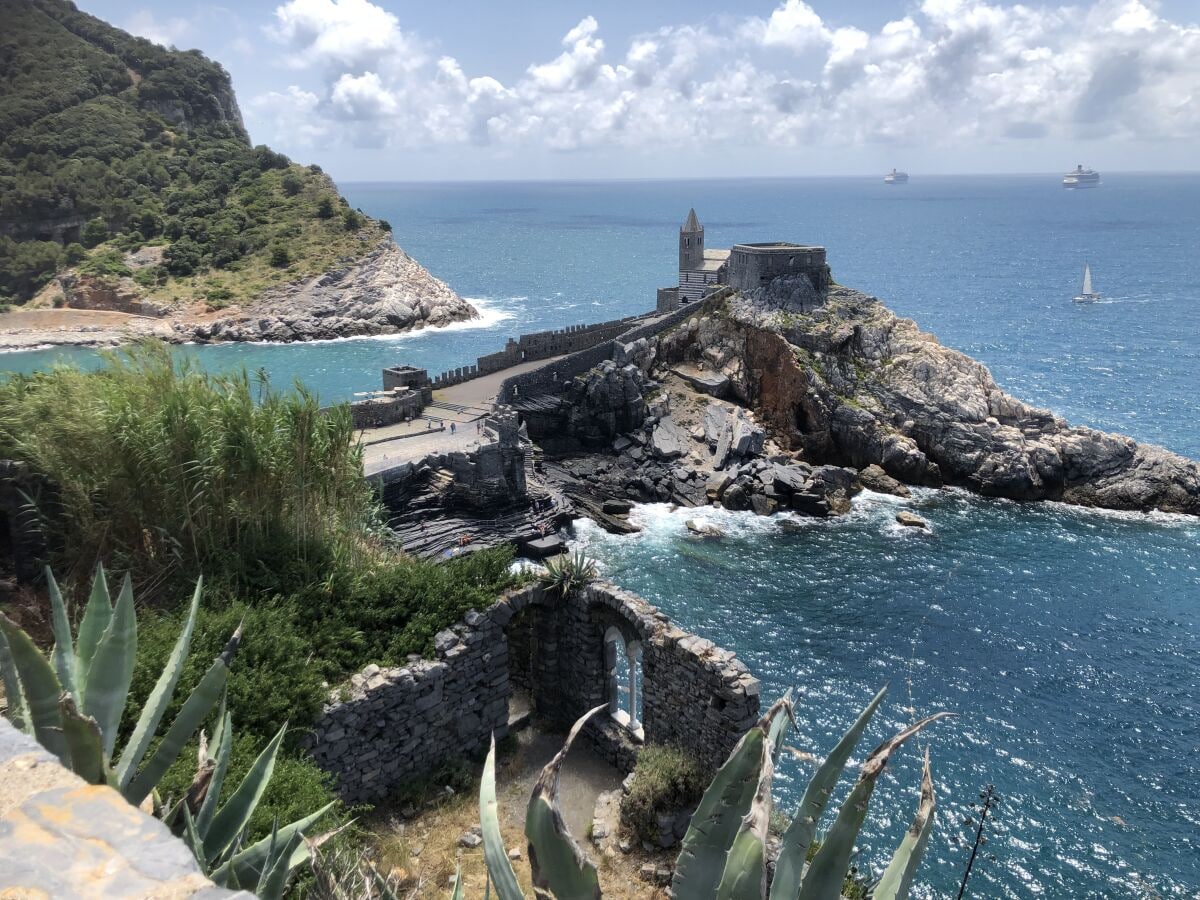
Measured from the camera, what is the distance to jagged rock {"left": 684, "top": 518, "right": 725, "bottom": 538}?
3803 cm

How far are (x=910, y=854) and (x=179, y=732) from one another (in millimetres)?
4939

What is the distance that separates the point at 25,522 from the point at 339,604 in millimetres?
6072

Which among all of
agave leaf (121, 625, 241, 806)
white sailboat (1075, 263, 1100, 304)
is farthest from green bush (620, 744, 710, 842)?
white sailboat (1075, 263, 1100, 304)

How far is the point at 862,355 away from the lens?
1970 inches

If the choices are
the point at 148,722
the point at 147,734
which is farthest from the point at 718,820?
the point at 147,734

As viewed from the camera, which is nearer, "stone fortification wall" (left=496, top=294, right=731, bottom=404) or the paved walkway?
the paved walkway

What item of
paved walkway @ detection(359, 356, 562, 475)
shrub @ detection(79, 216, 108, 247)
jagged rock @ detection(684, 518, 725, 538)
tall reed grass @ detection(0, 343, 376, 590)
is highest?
shrub @ detection(79, 216, 108, 247)

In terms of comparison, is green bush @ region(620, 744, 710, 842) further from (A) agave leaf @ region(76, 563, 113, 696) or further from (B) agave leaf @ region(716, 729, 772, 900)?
(B) agave leaf @ region(716, 729, 772, 900)

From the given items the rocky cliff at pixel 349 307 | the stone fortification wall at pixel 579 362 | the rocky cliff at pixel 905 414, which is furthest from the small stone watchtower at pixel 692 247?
the rocky cliff at pixel 349 307

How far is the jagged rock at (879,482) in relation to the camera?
43.9 meters

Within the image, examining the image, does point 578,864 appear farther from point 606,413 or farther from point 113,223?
point 113,223

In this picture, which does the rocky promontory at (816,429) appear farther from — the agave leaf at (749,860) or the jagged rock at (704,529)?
the agave leaf at (749,860)

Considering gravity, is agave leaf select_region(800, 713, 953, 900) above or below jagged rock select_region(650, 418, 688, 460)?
above

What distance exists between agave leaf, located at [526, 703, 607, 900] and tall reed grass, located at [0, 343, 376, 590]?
12.8 meters
